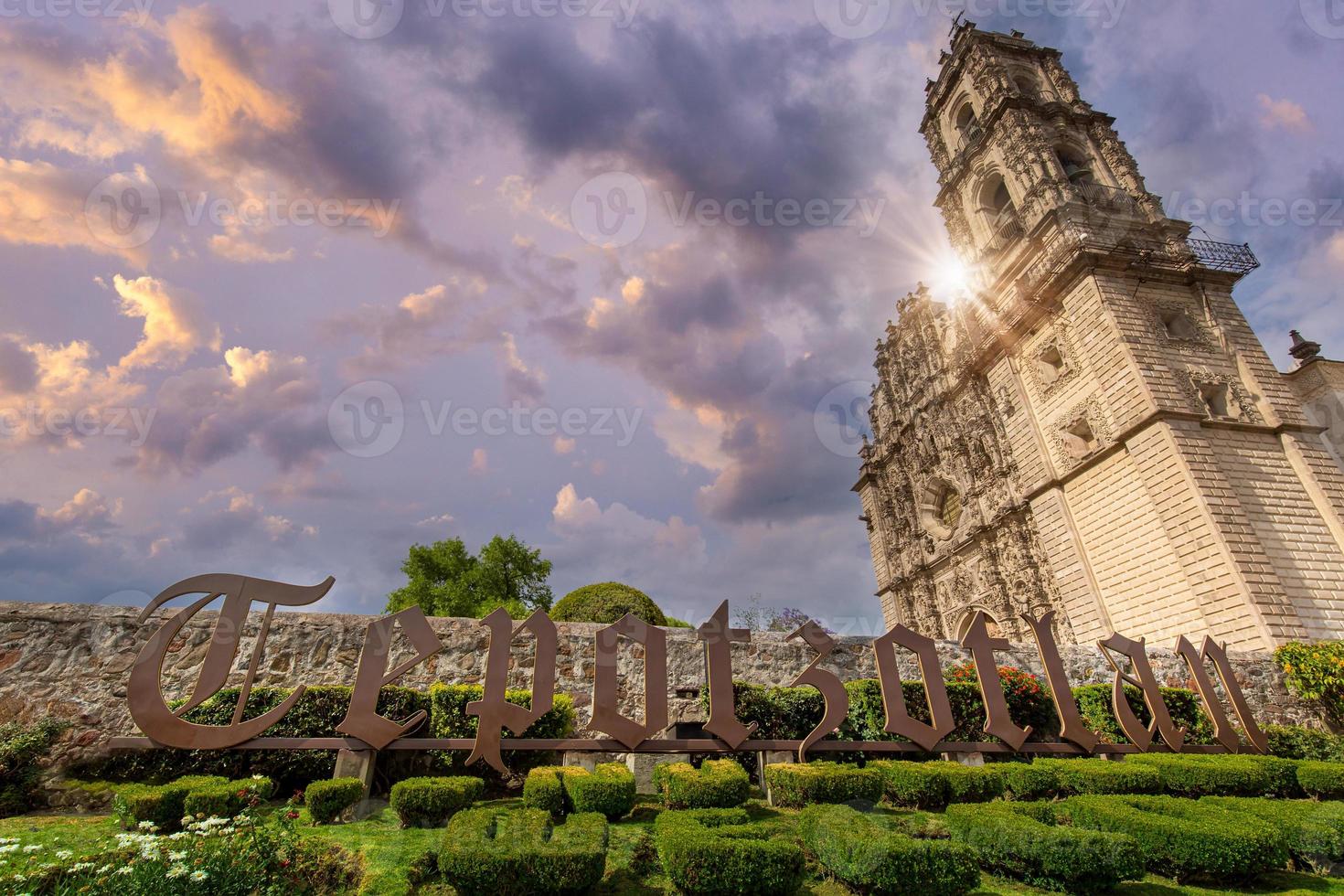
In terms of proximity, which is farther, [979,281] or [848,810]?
[979,281]

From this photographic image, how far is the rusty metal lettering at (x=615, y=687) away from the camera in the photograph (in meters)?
6.50

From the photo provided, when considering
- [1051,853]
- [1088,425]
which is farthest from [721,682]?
[1088,425]

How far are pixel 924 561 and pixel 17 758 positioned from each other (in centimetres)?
3018

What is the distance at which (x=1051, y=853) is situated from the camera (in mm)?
4105

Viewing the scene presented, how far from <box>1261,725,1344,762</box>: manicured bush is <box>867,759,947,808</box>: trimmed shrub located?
33.5 feet

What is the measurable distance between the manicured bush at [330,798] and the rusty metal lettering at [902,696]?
19.4ft

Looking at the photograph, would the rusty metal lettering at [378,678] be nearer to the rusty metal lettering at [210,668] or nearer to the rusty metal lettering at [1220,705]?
the rusty metal lettering at [210,668]

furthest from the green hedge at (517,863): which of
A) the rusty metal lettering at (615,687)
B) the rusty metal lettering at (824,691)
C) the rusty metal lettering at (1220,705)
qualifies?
the rusty metal lettering at (1220,705)

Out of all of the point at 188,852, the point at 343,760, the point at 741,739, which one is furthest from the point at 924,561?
the point at 188,852

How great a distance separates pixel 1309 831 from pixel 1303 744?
9886 millimetres

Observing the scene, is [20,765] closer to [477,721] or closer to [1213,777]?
[477,721]

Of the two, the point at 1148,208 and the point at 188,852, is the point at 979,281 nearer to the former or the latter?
the point at 1148,208

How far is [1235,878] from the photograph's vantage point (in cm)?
458

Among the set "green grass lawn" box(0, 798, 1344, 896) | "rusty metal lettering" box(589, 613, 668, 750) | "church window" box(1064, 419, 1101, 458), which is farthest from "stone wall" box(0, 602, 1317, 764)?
"church window" box(1064, 419, 1101, 458)
